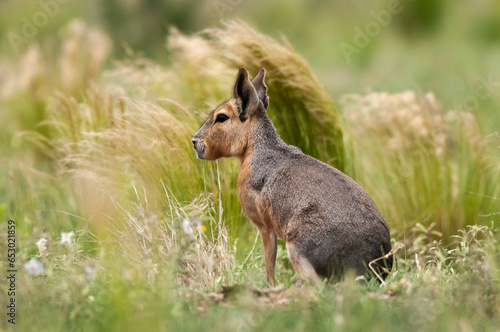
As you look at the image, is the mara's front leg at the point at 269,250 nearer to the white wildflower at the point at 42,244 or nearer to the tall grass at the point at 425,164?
the white wildflower at the point at 42,244

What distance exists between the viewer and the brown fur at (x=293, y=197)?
408cm

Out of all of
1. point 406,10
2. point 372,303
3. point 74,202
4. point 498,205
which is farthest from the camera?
point 406,10

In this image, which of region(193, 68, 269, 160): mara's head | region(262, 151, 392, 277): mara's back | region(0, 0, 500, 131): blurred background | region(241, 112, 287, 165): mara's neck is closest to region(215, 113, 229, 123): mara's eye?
region(193, 68, 269, 160): mara's head

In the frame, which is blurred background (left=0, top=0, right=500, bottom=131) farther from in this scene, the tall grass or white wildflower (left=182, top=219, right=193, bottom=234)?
white wildflower (left=182, top=219, right=193, bottom=234)

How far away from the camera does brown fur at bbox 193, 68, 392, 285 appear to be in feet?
13.4

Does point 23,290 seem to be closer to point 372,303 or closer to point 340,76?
point 372,303

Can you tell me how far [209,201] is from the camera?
16.9 feet

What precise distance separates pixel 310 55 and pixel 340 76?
2.19 meters

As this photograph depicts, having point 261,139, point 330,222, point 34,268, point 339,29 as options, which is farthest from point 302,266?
point 339,29

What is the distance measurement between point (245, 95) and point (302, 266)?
1167 millimetres

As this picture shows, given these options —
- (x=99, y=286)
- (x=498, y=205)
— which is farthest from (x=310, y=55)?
(x=99, y=286)

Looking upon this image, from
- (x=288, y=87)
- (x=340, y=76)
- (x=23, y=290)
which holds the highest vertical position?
(x=340, y=76)

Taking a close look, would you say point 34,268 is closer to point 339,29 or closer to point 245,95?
point 245,95

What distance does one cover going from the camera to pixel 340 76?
40.8 ft
